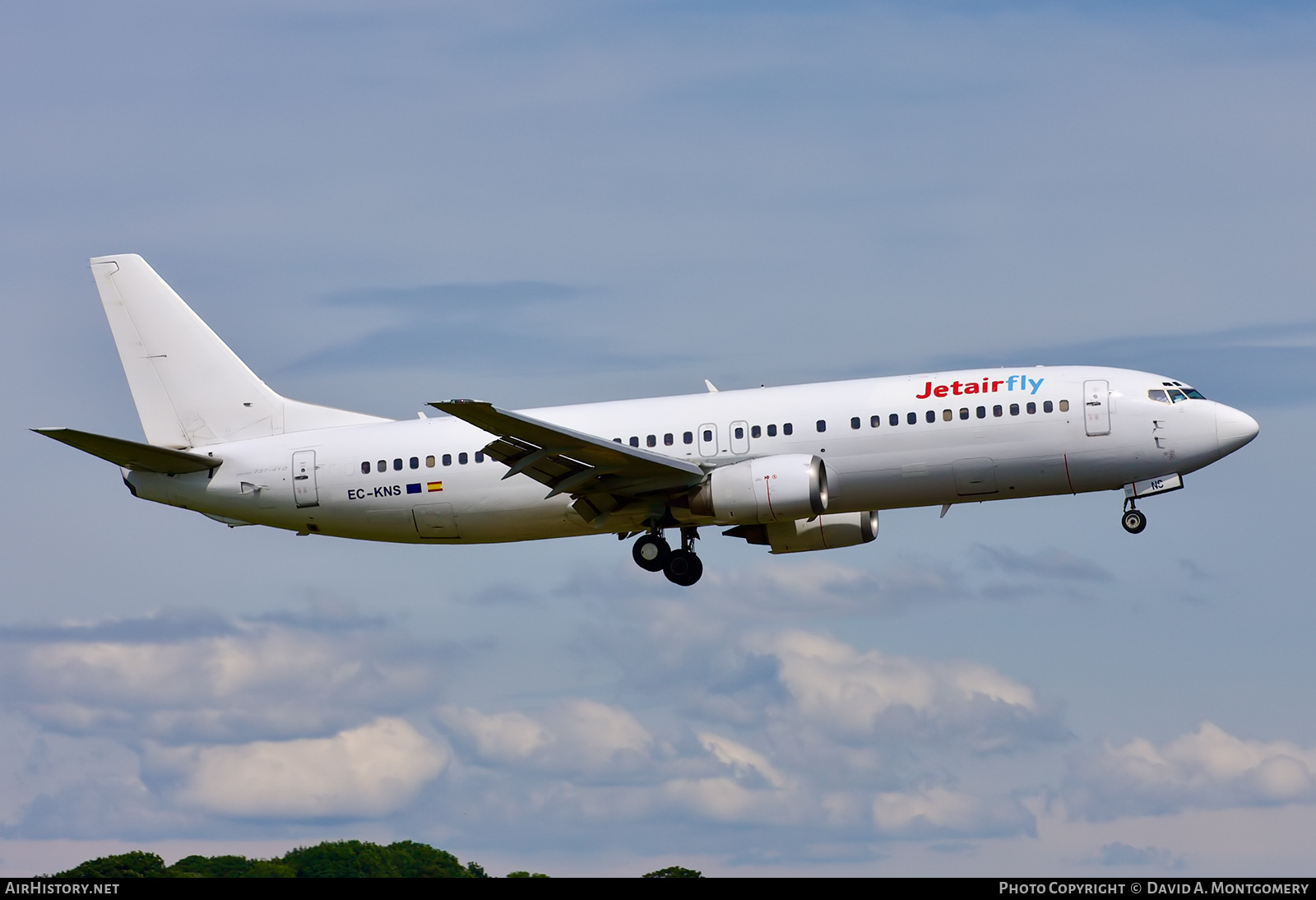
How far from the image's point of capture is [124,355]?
55031mm

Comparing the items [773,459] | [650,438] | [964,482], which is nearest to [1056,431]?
[964,482]

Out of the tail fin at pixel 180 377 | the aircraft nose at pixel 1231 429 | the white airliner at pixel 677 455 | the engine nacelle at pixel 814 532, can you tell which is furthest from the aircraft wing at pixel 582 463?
the aircraft nose at pixel 1231 429

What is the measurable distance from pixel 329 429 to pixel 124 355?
808cm

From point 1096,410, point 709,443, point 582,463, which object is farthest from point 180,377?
point 1096,410

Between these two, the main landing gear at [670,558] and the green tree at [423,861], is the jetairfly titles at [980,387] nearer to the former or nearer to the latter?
the main landing gear at [670,558]

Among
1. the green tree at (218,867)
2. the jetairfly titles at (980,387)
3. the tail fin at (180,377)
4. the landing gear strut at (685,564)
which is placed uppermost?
Answer: the tail fin at (180,377)

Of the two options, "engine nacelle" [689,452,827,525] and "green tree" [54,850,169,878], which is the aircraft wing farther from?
"green tree" [54,850,169,878]

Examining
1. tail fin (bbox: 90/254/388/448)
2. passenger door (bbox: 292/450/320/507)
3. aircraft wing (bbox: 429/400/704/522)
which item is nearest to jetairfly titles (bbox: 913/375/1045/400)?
aircraft wing (bbox: 429/400/704/522)

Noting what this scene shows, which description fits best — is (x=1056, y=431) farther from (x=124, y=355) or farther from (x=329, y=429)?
(x=124, y=355)

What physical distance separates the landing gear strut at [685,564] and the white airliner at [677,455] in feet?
0.19

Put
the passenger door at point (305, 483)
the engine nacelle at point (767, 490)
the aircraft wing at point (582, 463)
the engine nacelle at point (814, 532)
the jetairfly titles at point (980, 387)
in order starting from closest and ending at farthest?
the aircraft wing at point (582, 463) < the engine nacelle at point (767, 490) < the jetairfly titles at point (980, 387) < the passenger door at point (305, 483) < the engine nacelle at point (814, 532)

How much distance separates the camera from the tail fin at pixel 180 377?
Result: 174ft

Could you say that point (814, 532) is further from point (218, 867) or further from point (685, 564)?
point (218, 867)
